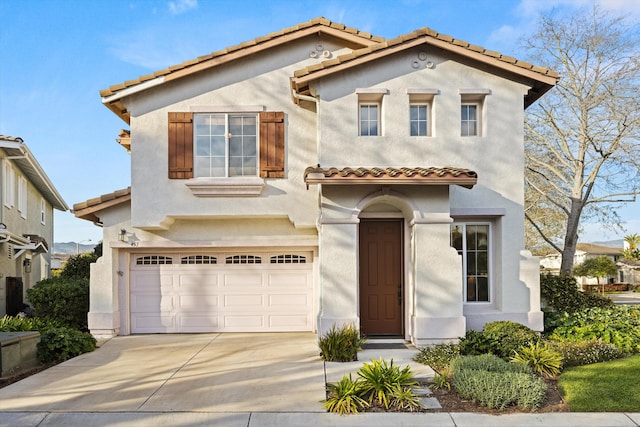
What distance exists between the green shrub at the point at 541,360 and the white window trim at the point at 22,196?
17.5 metres

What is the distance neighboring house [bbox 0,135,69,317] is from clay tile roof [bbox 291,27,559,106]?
10447mm

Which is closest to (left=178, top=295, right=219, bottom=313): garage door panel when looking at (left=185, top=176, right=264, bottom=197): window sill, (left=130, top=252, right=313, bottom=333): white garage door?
(left=130, top=252, right=313, bottom=333): white garage door

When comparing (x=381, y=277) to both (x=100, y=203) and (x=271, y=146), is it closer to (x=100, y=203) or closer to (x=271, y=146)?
(x=271, y=146)

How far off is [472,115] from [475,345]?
5.24 meters

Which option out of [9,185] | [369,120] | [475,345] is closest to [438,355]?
[475,345]

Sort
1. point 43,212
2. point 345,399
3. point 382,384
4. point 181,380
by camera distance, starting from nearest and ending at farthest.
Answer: point 345,399, point 382,384, point 181,380, point 43,212

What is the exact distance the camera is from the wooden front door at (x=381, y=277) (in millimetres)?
10766

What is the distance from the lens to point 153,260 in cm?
1236

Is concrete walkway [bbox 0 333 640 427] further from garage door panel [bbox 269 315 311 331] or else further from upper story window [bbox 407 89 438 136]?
upper story window [bbox 407 89 438 136]

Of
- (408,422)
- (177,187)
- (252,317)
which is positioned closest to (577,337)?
(408,422)

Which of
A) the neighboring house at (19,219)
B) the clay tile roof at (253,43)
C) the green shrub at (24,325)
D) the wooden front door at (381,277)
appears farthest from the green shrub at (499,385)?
the neighboring house at (19,219)

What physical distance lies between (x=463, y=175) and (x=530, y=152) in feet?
28.5

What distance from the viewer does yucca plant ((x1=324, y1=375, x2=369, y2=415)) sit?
643 cm

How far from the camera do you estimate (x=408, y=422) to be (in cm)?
613
